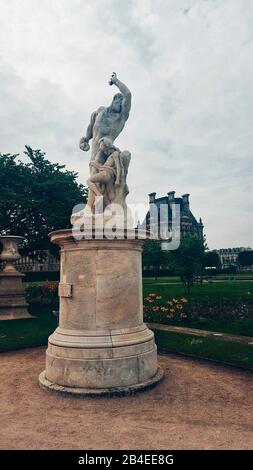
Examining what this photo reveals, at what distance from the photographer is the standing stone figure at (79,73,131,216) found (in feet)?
23.4

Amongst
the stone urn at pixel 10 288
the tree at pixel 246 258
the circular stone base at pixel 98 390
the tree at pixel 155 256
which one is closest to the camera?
the circular stone base at pixel 98 390

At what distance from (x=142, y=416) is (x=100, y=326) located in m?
1.77

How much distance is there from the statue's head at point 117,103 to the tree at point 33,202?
41.1 ft

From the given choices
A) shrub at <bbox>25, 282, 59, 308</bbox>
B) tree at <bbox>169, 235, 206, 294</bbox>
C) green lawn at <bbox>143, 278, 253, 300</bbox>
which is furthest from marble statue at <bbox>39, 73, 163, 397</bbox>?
tree at <bbox>169, 235, 206, 294</bbox>

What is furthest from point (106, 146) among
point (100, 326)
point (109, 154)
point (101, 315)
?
point (100, 326)

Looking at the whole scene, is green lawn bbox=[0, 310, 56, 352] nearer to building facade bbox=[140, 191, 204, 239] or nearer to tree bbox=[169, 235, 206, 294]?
tree bbox=[169, 235, 206, 294]

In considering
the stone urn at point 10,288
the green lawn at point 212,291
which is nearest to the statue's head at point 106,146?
the stone urn at point 10,288

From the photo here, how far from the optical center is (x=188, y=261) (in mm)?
20297

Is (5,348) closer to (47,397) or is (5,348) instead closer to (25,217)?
(47,397)

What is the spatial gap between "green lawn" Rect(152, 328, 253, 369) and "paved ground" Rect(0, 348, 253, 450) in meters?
0.68

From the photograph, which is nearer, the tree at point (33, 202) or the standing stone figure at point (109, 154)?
the standing stone figure at point (109, 154)

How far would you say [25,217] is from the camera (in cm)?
2039

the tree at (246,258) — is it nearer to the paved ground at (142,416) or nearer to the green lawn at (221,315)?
the green lawn at (221,315)

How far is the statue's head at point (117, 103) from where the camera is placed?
7.81 meters
